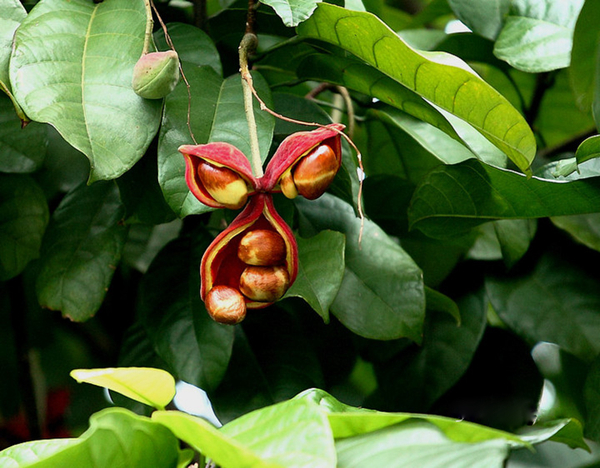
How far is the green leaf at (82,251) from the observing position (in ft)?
2.48

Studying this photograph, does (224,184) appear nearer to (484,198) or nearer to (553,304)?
(484,198)

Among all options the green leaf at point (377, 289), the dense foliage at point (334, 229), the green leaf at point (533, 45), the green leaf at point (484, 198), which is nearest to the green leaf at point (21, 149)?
the dense foliage at point (334, 229)

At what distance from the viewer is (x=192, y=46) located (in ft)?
2.39

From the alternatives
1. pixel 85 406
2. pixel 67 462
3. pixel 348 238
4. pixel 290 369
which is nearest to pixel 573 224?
pixel 348 238

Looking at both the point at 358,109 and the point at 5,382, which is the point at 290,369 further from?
the point at 5,382

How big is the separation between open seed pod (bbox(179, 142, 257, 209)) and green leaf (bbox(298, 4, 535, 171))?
189 mm

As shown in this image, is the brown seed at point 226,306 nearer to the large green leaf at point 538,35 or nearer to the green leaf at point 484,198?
the green leaf at point 484,198

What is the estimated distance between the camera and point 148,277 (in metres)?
0.81

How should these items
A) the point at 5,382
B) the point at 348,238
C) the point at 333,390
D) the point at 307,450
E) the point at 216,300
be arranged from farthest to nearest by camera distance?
the point at 5,382 → the point at 333,390 → the point at 348,238 → the point at 216,300 → the point at 307,450

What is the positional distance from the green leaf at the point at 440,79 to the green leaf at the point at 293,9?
31 millimetres

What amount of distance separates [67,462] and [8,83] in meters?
0.37

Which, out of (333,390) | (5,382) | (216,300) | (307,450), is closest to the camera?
(307,450)

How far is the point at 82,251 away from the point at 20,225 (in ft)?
0.27

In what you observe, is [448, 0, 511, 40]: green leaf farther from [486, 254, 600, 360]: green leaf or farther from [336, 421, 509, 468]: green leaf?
[336, 421, 509, 468]: green leaf
